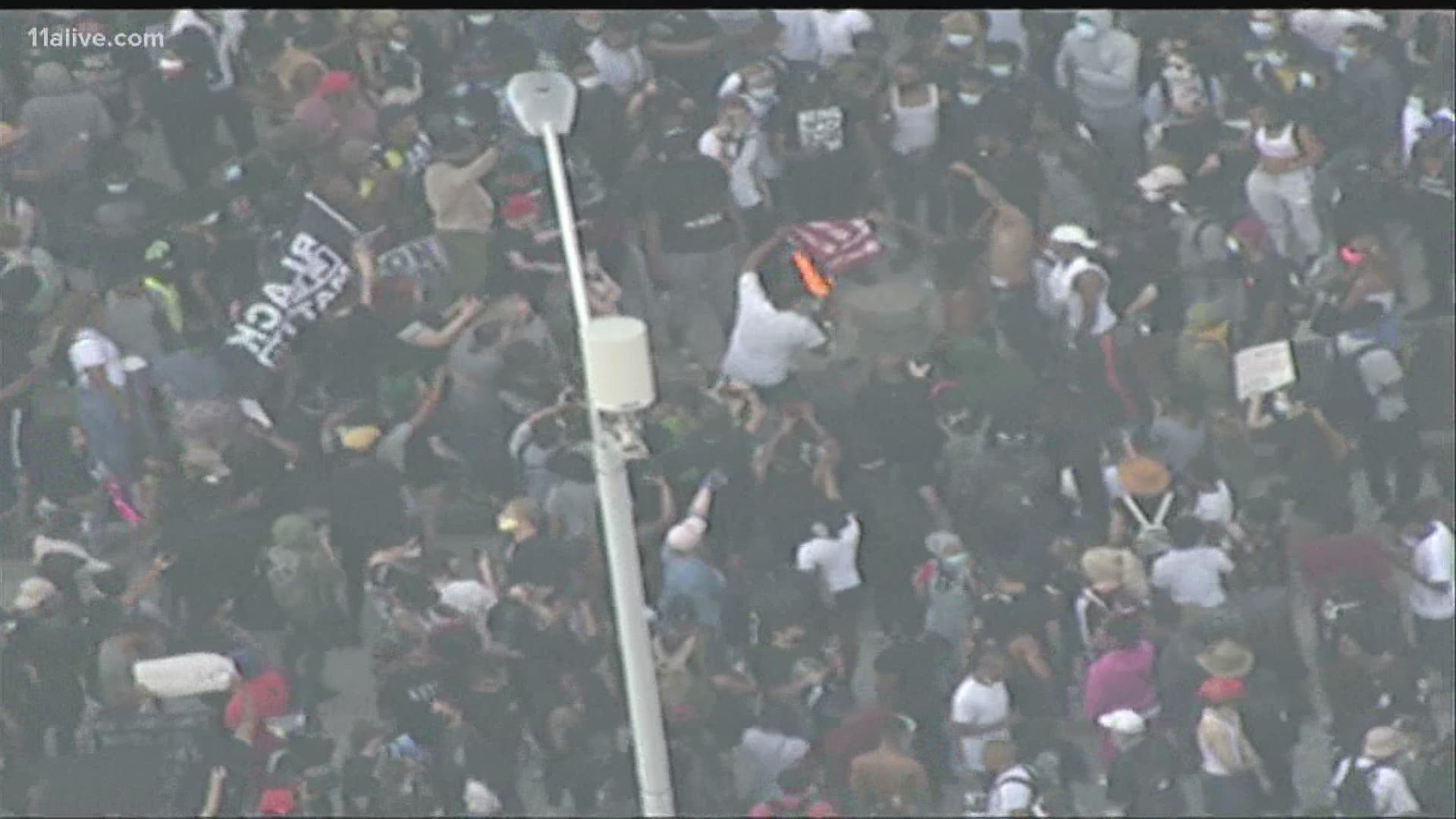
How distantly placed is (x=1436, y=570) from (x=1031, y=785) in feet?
7.45

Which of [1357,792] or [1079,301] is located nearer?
[1357,792]

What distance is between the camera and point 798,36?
2348cm

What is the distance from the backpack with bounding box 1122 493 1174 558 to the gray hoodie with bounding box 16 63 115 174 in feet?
20.3

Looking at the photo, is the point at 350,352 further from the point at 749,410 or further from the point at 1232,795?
the point at 1232,795

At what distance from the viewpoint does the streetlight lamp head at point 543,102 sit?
15.1m

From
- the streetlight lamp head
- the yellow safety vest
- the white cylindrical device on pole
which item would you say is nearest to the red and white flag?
the yellow safety vest

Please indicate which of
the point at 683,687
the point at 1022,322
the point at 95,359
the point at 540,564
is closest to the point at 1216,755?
the point at 683,687

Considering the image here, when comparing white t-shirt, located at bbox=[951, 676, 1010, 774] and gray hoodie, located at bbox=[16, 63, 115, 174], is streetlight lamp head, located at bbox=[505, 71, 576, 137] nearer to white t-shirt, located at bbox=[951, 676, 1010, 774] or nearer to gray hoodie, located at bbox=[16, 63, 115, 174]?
white t-shirt, located at bbox=[951, 676, 1010, 774]

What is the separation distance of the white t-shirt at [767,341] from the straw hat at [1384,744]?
3.81 m

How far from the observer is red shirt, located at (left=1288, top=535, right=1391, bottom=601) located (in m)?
20.3

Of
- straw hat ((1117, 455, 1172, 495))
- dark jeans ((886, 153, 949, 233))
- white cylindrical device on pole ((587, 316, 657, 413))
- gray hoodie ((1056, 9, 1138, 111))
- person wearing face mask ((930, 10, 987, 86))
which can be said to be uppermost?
white cylindrical device on pole ((587, 316, 657, 413))

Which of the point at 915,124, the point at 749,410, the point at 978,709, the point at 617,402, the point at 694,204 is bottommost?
the point at 978,709

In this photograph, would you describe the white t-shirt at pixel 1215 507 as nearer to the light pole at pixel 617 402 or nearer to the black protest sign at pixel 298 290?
the black protest sign at pixel 298 290

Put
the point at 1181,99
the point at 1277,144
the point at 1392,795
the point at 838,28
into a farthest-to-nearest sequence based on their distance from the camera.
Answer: the point at 838,28, the point at 1181,99, the point at 1277,144, the point at 1392,795
